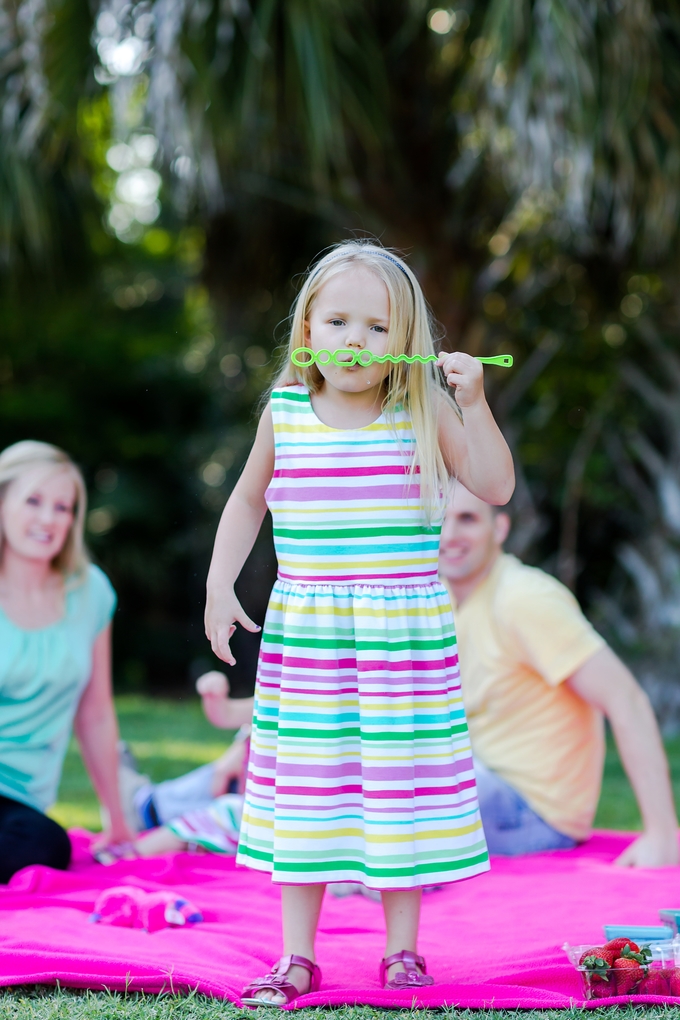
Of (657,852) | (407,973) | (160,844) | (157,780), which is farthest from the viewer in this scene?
(157,780)

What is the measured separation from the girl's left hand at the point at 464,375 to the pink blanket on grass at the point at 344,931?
3.13ft

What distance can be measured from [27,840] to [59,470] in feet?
3.08

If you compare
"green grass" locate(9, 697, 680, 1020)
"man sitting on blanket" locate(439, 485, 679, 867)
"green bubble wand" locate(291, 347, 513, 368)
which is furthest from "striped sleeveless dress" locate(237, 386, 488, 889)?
"man sitting on blanket" locate(439, 485, 679, 867)

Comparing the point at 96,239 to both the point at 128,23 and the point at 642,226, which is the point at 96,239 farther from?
the point at 642,226

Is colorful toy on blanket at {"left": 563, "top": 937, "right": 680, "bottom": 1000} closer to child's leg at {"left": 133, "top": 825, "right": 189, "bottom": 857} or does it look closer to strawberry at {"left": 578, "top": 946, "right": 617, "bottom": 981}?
strawberry at {"left": 578, "top": 946, "right": 617, "bottom": 981}

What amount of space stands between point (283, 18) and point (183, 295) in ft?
18.6

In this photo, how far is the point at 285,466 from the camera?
1.80 metres

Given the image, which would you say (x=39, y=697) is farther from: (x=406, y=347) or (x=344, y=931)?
(x=406, y=347)

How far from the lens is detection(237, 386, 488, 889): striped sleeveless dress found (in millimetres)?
1682

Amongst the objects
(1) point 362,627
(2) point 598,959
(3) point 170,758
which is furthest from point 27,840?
(3) point 170,758

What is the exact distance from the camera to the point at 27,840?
8.54 ft

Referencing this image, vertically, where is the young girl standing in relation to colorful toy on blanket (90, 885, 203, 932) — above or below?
above

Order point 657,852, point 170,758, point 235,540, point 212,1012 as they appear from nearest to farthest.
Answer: point 212,1012
point 235,540
point 657,852
point 170,758

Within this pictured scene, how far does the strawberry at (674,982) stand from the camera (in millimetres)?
1703
